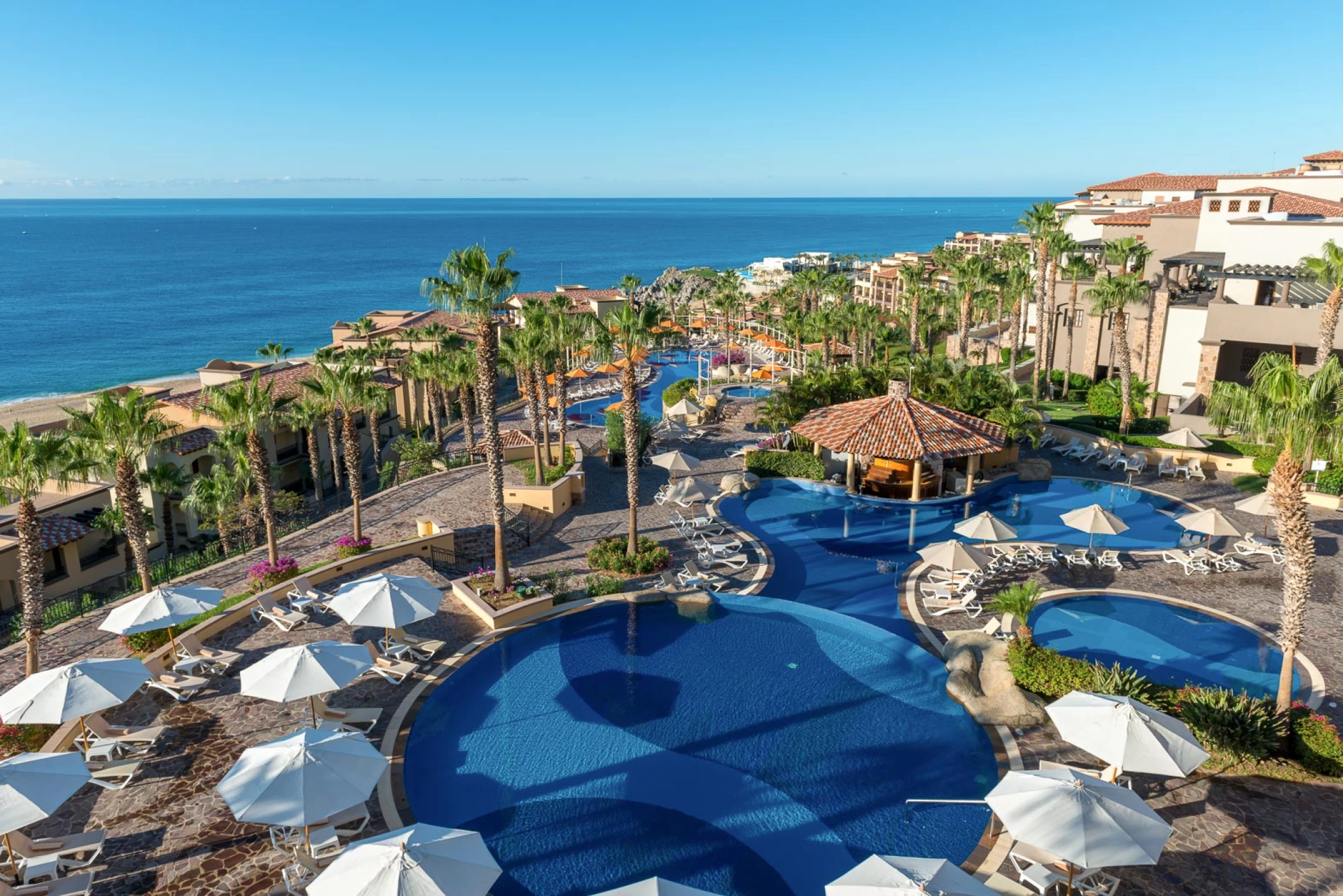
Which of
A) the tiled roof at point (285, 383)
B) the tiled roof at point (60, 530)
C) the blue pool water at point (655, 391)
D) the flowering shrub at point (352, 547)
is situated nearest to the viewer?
the flowering shrub at point (352, 547)

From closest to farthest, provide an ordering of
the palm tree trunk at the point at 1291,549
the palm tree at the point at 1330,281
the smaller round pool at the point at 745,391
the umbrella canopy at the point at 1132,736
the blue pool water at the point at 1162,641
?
the umbrella canopy at the point at 1132,736
the palm tree trunk at the point at 1291,549
the blue pool water at the point at 1162,641
the palm tree at the point at 1330,281
the smaller round pool at the point at 745,391

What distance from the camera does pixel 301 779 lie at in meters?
11.4

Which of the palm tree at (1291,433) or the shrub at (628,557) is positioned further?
the shrub at (628,557)

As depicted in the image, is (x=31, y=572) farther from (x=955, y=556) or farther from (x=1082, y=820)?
(x=955, y=556)

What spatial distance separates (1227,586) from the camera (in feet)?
70.2

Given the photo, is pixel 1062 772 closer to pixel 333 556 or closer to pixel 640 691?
pixel 640 691

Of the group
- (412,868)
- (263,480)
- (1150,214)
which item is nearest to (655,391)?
(263,480)

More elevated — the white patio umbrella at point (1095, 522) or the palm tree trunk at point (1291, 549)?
the palm tree trunk at point (1291, 549)

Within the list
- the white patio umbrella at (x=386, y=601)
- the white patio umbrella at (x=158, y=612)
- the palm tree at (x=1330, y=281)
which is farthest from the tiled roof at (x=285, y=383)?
the palm tree at (x=1330, y=281)

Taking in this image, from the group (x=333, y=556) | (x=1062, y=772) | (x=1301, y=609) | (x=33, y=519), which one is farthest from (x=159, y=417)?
(x=1301, y=609)

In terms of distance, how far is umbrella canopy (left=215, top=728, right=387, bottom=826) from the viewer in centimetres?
1105

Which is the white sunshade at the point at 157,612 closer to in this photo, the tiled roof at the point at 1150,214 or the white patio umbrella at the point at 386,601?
the white patio umbrella at the point at 386,601

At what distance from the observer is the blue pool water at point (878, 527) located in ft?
71.0

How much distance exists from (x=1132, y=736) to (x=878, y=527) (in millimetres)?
14240
